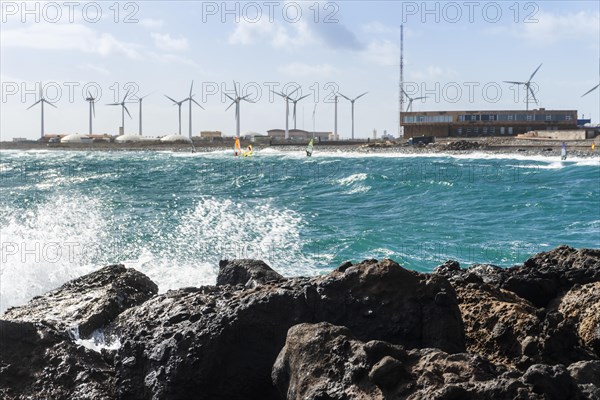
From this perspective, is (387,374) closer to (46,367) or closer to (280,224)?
(46,367)

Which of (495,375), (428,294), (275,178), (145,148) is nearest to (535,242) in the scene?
(428,294)

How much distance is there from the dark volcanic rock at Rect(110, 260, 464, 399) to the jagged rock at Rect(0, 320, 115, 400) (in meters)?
0.29

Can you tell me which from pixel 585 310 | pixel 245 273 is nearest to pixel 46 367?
pixel 245 273

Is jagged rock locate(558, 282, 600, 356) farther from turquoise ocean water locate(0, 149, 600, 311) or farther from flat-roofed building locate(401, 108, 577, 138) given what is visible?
flat-roofed building locate(401, 108, 577, 138)

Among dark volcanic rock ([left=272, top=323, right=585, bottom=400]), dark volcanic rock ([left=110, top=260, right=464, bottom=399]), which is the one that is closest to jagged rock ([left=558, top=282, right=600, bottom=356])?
dark volcanic rock ([left=110, top=260, right=464, bottom=399])

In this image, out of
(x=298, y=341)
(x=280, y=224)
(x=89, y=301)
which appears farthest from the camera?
(x=280, y=224)

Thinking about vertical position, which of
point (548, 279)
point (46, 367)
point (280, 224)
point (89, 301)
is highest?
point (548, 279)

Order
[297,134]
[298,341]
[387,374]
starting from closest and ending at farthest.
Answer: [387,374]
[298,341]
[297,134]

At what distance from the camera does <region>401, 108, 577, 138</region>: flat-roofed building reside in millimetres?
124500

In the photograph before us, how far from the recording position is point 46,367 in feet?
22.9

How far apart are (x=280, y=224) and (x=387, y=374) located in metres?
20.6

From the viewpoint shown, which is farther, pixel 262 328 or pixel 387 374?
pixel 262 328

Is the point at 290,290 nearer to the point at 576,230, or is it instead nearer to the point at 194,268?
the point at 194,268

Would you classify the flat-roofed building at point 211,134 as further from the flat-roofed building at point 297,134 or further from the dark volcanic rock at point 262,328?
the dark volcanic rock at point 262,328
